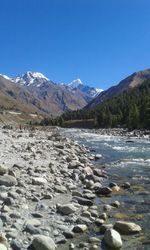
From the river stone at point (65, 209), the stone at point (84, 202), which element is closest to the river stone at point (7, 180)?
the stone at point (84, 202)

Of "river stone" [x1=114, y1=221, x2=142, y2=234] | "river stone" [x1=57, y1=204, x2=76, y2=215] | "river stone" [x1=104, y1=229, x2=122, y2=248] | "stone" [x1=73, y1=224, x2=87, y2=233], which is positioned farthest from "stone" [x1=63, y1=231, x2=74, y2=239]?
"river stone" [x1=57, y1=204, x2=76, y2=215]

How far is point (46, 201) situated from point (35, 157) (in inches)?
595

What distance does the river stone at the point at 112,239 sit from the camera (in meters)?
14.1

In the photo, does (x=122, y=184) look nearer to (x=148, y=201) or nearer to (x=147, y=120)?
(x=148, y=201)

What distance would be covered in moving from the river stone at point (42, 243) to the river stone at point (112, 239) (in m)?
2.04

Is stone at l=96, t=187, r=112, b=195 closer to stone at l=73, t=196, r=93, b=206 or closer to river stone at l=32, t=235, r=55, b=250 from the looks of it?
stone at l=73, t=196, r=93, b=206

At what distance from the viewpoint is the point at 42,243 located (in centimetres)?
1312

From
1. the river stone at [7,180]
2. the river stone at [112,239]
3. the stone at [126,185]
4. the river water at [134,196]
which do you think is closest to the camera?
the river stone at [112,239]

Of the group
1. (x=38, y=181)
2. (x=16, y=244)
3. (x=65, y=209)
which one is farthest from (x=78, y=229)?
(x=38, y=181)

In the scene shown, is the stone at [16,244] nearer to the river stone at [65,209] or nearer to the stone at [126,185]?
the river stone at [65,209]

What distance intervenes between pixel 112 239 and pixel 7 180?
7.88m

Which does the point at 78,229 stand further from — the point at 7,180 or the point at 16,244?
the point at 7,180

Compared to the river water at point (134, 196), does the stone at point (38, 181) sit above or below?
above

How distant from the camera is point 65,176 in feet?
90.2
